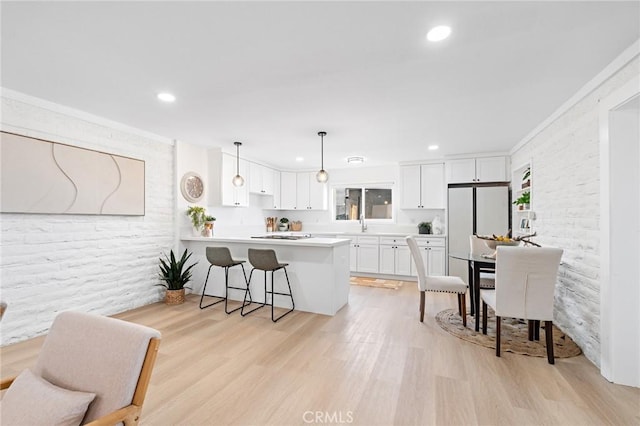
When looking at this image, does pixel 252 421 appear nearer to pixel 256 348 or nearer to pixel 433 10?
pixel 256 348

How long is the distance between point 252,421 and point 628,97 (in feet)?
10.9

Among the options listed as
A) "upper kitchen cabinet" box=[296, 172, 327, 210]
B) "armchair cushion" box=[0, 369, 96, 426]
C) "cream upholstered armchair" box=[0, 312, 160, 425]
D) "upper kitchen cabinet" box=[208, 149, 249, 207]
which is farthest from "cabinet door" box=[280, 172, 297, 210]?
"armchair cushion" box=[0, 369, 96, 426]

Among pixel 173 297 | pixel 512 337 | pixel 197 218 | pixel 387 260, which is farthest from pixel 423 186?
pixel 173 297

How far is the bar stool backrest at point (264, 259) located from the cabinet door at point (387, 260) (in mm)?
2953

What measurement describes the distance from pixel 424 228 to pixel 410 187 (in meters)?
0.87

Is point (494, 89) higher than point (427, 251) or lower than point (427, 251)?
higher

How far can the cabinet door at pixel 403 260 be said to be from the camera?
5695mm

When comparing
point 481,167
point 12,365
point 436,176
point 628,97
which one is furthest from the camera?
point 436,176

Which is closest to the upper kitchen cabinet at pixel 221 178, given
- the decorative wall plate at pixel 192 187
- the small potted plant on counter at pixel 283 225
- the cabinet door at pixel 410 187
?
the decorative wall plate at pixel 192 187

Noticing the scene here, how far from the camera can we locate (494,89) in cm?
269

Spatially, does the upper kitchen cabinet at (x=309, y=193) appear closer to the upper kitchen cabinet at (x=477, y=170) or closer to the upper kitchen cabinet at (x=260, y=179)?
the upper kitchen cabinet at (x=260, y=179)

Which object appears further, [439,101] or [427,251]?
[427,251]

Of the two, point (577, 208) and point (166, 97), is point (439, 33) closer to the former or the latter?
point (577, 208)

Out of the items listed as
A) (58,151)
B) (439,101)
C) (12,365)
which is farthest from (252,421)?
(58,151)
